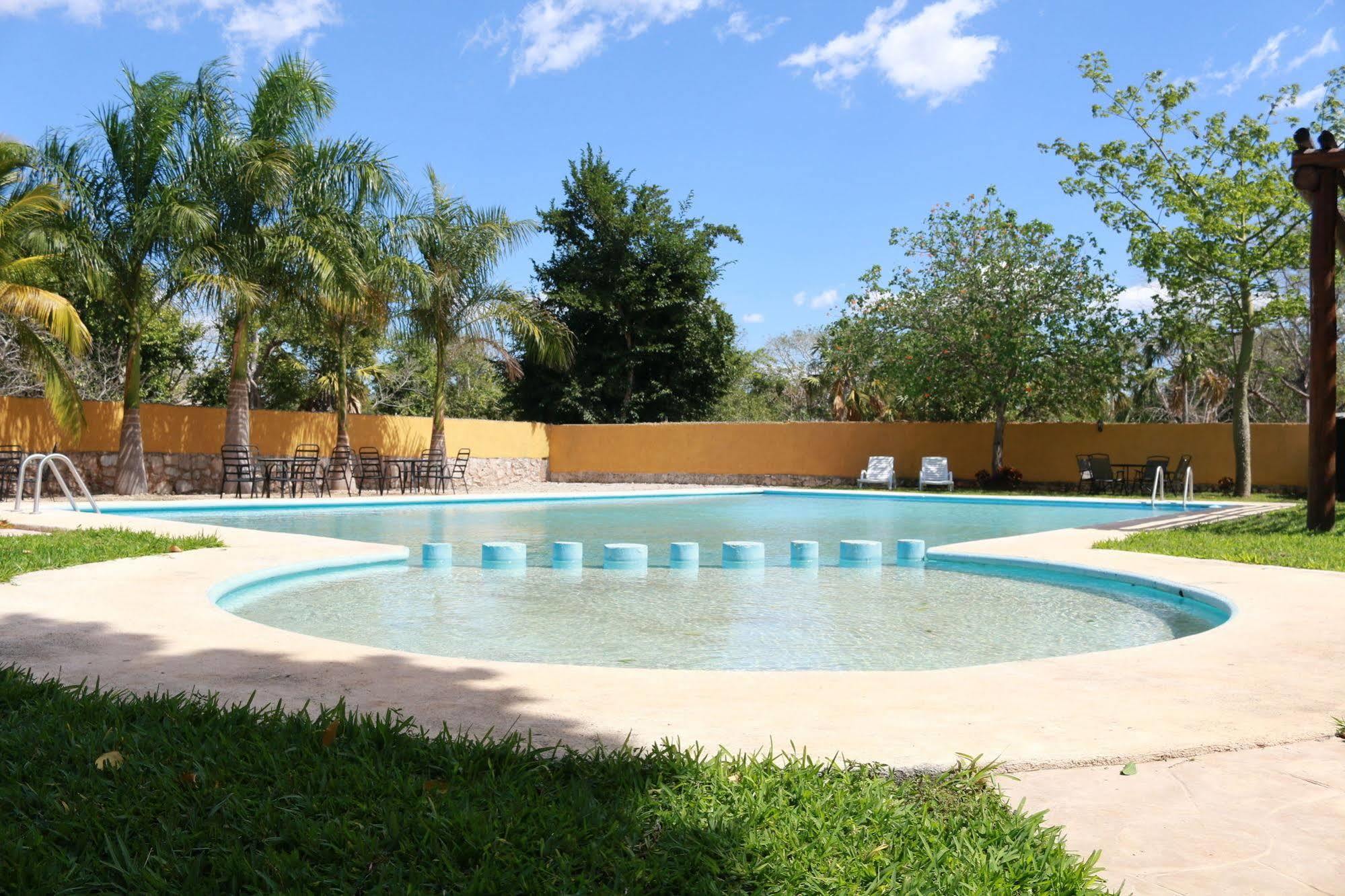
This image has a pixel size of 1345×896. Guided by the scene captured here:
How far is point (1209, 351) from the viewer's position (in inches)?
1179

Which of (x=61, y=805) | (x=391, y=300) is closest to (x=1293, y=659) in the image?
(x=61, y=805)

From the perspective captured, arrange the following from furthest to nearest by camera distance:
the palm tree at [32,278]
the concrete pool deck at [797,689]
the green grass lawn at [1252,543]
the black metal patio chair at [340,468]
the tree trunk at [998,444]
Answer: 1. the tree trunk at [998,444]
2. the black metal patio chair at [340,468]
3. the palm tree at [32,278]
4. the green grass lawn at [1252,543]
5. the concrete pool deck at [797,689]

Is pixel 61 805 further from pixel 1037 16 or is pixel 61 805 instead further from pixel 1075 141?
pixel 1075 141

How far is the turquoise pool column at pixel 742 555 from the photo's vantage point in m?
9.22

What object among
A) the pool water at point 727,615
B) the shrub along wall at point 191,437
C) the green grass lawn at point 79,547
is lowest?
the pool water at point 727,615

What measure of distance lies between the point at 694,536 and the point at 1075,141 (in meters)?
12.8

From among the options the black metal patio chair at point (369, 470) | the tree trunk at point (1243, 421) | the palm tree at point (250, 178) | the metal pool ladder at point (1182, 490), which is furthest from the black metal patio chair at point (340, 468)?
the tree trunk at point (1243, 421)

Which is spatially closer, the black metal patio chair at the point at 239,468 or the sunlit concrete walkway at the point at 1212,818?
the sunlit concrete walkway at the point at 1212,818

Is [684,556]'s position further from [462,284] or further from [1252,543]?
[462,284]

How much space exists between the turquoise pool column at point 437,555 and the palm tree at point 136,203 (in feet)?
29.1

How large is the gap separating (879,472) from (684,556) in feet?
46.9

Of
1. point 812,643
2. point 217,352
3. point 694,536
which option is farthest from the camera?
point 217,352

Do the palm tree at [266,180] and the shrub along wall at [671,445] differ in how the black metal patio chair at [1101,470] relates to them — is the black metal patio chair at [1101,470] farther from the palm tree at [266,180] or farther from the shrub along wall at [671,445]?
the palm tree at [266,180]

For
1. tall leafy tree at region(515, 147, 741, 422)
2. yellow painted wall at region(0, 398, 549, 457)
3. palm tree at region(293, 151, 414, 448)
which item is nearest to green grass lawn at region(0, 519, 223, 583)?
palm tree at region(293, 151, 414, 448)
